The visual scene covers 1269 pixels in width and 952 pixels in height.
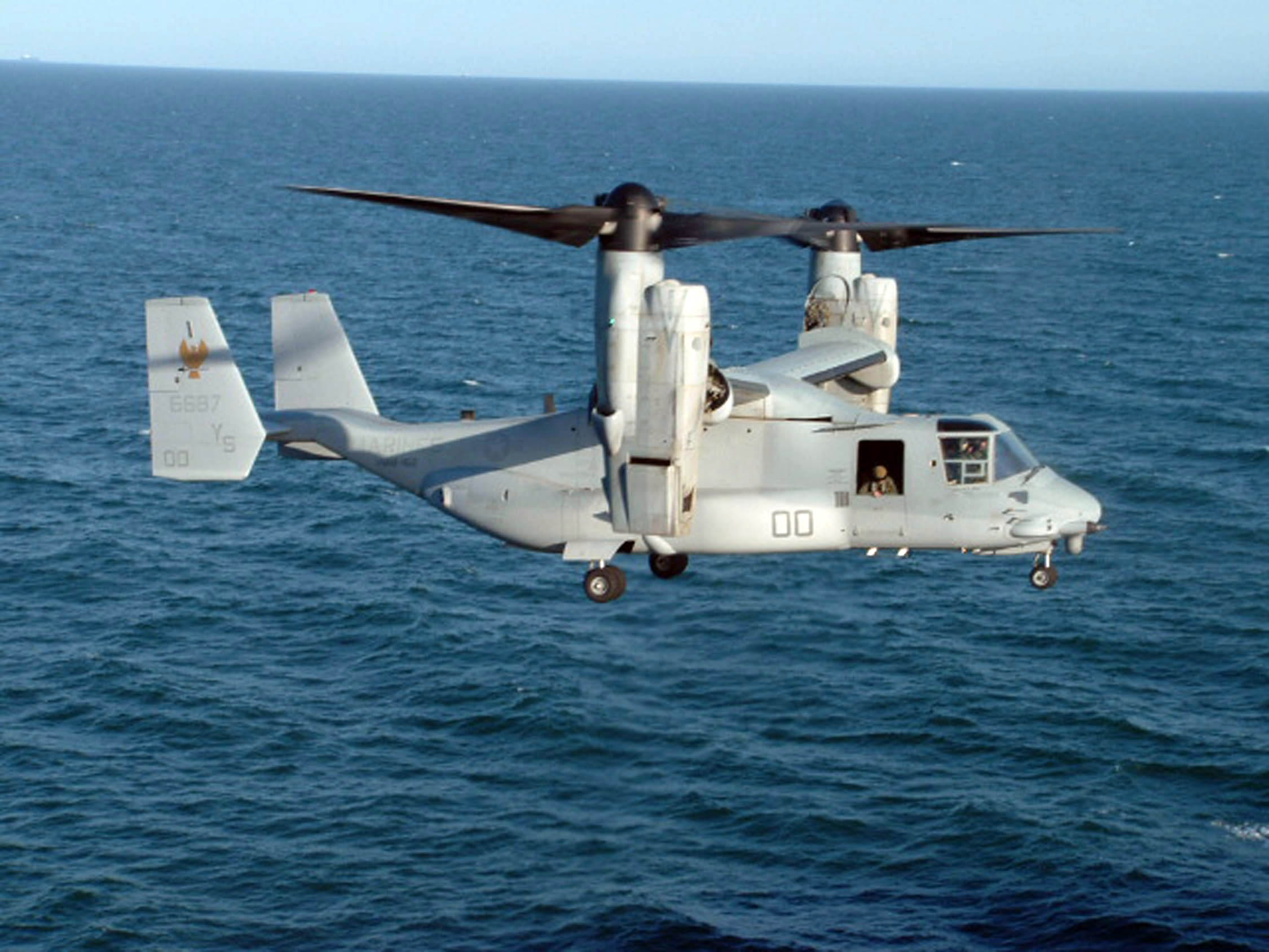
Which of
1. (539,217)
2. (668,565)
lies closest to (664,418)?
(539,217)

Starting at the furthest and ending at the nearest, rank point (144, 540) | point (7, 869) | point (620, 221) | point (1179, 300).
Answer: point (1179, 300) → point (144, 540) → point (7, 869) → point (620, 221)

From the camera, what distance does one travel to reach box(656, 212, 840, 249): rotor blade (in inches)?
1335

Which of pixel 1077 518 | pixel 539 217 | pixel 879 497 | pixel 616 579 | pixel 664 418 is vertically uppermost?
pixel 539 217

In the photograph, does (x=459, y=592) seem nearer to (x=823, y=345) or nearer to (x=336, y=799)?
(x=336, y=799)

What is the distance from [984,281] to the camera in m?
159

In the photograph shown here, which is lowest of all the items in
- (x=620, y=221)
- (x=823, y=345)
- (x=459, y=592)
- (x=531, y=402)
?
(x=459, y=592)

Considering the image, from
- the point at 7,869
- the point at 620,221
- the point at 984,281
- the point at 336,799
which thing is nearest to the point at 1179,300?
the point at 984,281

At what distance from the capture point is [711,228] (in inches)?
1341

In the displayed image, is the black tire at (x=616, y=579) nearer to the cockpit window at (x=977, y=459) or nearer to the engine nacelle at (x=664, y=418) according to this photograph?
the engine nacelle at (x=664, y=418)

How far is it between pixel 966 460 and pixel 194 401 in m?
17.7

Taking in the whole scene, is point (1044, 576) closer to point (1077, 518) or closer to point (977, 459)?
point (1077, 518)

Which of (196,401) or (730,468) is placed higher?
(196,401)

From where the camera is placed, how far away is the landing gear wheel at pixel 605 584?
1495 inches

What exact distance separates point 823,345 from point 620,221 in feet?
42.4
